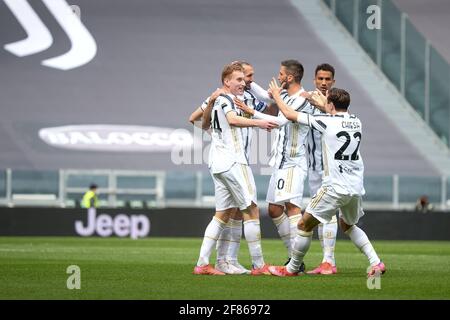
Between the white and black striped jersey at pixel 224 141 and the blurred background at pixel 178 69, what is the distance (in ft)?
61.7

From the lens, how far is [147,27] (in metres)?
32.8

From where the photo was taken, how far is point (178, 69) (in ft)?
108

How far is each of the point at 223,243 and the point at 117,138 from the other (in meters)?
20.3

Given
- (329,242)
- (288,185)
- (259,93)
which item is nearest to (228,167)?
(288,185)

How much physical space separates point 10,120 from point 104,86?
2826 millimetres

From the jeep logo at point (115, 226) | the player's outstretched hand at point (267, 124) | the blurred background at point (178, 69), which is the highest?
the blurred background at point (178, 69)

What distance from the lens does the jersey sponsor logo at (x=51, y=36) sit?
104 ft

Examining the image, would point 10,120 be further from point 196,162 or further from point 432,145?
point 432,145

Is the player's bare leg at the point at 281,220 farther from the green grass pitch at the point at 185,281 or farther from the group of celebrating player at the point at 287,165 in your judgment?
the green grass pitch at the point at 185,281

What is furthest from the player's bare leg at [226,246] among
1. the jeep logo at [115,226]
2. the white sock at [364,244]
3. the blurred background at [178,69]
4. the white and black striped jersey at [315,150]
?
the blurred background at [178,69]

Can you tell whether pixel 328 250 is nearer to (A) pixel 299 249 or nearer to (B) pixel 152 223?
(A) pixel 299 249

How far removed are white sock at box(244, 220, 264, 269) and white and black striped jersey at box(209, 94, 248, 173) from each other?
0.62 meters
